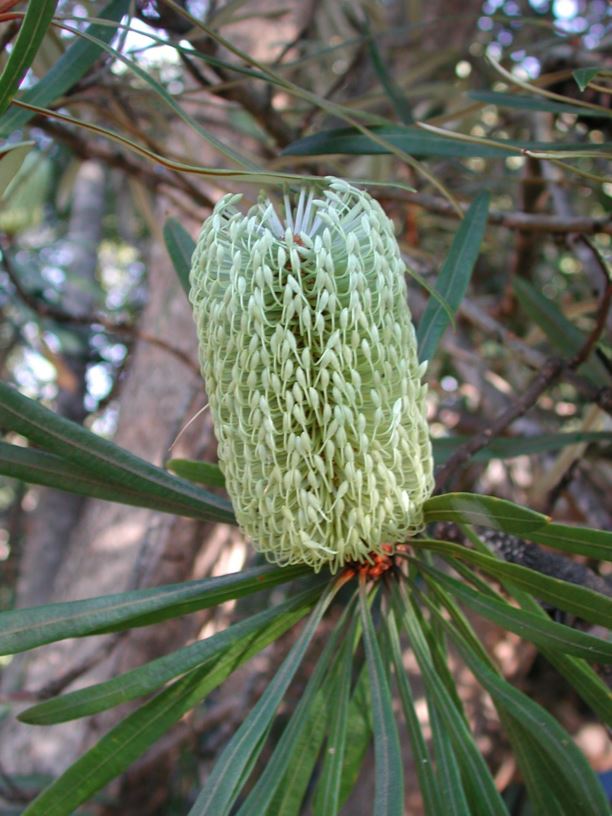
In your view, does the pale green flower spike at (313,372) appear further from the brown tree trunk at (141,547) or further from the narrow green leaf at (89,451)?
the brown tree trunk at (141,547)

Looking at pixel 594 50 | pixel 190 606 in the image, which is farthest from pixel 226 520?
pixel 594 50

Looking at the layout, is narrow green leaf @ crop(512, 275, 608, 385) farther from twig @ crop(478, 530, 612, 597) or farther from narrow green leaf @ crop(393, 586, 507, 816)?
narrow green leaf @ crop(393, 586, 507, 816)

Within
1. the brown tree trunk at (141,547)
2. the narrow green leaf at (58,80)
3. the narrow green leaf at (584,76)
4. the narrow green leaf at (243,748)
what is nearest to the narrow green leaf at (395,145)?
the narrow green leaf at (584,76)

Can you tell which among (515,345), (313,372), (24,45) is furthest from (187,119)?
(515,345)

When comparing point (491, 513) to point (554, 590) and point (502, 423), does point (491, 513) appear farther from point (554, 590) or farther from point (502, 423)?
point (502, 423)

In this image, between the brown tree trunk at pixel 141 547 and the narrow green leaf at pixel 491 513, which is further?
the brown tree trunk at pixel 141 547

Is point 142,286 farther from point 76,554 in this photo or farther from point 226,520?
point 226,520
